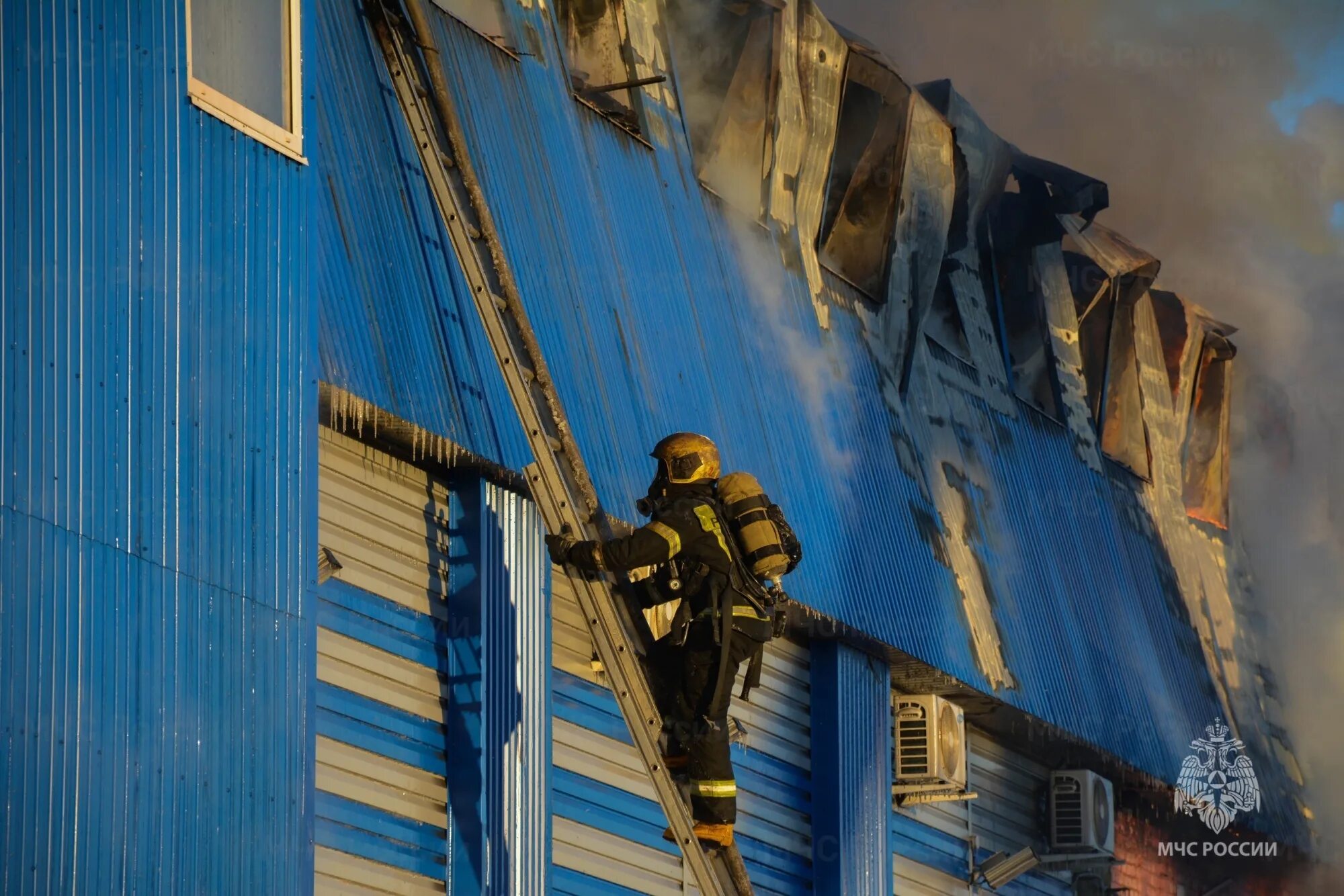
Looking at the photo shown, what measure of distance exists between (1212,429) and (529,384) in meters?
16.4

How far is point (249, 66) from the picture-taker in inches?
393

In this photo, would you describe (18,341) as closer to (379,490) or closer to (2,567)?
(2,567)

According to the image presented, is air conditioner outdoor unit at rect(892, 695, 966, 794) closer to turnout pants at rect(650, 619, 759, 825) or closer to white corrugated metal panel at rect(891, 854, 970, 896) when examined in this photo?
white corrugated metal panel at rect(891, 854, 970, 896)

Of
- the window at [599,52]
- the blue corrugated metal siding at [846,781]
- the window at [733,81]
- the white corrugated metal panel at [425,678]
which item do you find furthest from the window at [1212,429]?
the white corrugated metal panel at [425,678]

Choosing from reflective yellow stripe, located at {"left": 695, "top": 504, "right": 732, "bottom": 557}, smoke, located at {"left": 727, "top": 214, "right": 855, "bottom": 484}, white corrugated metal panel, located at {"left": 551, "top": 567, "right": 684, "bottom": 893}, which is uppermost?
smoke, located at {"left": 727, "top": 214, "right": 855, "bottom": 484}

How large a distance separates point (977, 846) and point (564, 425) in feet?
28.7

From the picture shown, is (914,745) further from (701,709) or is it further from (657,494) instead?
(657,494)

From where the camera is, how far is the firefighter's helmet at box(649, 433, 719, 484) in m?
10.5

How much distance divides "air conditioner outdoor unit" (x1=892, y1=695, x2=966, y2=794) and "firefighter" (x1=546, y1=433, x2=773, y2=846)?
18.3ft

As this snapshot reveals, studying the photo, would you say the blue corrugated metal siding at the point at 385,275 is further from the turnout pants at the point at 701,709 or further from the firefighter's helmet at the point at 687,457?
the turnout pants at the point at 701,709

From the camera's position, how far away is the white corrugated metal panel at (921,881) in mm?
16016

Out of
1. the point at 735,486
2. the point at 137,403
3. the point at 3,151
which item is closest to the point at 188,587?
the point at 137,403

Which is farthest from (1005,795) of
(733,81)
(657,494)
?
(657,494)

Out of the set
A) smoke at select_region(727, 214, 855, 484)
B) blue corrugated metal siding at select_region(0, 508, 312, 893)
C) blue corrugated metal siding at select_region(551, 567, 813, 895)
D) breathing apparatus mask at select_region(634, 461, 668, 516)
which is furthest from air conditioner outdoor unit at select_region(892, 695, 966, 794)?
blue corrugated metal siding at select_region(0, 508, 312, 893)
